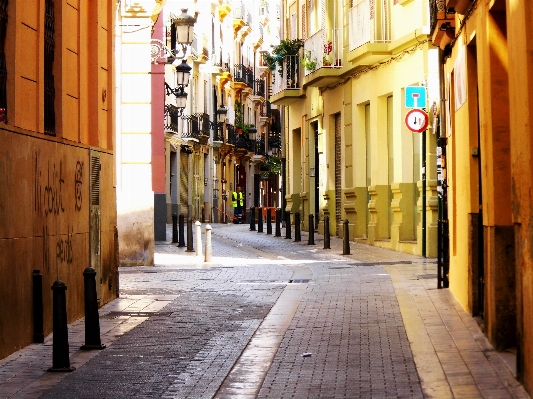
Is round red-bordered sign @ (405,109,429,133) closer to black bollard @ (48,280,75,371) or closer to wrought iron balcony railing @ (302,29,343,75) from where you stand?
wrought iron balcony railing @ (302,29,343,75)

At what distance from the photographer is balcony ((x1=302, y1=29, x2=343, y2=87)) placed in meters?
30.9

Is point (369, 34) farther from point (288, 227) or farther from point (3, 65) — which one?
point (3, 65)

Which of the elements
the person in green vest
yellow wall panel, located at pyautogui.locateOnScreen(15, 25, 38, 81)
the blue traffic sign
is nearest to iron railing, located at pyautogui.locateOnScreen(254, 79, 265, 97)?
the person in green vest

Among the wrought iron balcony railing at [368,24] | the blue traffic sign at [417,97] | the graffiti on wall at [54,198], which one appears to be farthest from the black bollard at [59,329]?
the wrought iron balcony railing at [368,24]

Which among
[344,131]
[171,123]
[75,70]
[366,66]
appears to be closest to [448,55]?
[75,70]

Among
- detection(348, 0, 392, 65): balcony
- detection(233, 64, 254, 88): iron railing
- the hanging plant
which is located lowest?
detection(348, 0, 392, 65): balcony

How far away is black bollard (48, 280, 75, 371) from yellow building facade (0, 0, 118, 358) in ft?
2.59

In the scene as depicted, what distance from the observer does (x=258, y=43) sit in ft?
265

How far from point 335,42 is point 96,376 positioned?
76.7ft

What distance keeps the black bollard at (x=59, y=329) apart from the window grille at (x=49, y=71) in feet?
12.0

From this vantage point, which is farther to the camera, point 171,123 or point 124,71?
point 171,123

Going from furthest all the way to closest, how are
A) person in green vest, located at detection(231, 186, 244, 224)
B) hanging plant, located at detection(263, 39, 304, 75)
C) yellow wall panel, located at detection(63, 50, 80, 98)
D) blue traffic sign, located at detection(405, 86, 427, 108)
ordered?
person in green vest, located at detection(231, 186, 244, 224) < hanging plant, located at detection(263, 39, 304, 75) < blue traffic sign, located at detection(405, 86, 427, 108) < yellow wall panel, located at detection(63, 50, 80, 98)

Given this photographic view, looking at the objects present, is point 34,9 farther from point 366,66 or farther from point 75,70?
point 366,66

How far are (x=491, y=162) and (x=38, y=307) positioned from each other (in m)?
4.45
